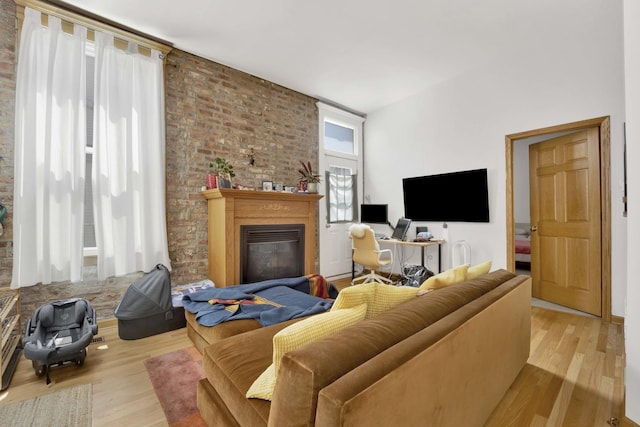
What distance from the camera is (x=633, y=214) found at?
154 centimetres

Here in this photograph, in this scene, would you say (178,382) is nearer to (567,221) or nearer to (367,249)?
(367,249)

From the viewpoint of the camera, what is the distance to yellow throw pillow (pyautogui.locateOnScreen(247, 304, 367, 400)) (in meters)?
1.00

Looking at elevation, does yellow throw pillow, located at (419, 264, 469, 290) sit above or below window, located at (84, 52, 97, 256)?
below

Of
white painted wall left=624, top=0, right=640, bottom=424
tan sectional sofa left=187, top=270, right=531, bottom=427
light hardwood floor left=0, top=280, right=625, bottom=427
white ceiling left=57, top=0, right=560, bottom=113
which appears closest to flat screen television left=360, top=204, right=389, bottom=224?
white ceiling left=57, top=0, right=560, bottom=113

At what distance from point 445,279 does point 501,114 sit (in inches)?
123

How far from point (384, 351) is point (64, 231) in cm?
316

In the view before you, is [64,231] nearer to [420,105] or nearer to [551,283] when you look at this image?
[420,105]

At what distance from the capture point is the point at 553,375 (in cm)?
204

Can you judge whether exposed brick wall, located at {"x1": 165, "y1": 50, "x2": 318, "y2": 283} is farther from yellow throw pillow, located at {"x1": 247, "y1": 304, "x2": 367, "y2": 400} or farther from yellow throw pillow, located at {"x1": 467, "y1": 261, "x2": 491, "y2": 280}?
yellow throw pillow, located at {"x1": 467, "y1": 261, "x2": 491, "y2": 280}

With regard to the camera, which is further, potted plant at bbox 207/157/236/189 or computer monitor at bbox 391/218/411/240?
computer monitor at bbox 391/218/411/240

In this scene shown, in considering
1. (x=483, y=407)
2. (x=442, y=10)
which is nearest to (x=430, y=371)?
(x=483, y=407)

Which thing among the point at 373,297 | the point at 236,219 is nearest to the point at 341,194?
the point at 236,219

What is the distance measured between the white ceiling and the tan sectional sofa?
2634mm

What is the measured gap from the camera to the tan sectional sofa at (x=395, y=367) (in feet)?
2.63
